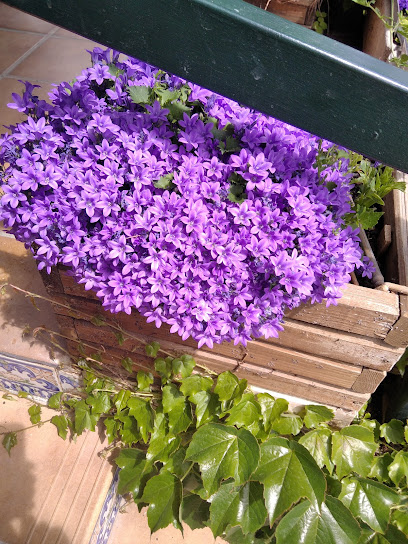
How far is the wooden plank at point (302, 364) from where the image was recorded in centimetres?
123

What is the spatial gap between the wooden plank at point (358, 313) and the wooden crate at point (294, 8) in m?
1.68

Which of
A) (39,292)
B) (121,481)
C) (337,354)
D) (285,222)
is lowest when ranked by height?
(121,481)

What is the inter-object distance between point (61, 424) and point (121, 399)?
0.26 m

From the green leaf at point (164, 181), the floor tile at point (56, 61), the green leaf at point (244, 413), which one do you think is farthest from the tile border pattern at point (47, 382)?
the floor tile at point (56, 61)

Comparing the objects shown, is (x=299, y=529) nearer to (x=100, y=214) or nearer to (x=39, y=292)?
(x=100, y=214)

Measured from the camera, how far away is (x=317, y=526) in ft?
3.50

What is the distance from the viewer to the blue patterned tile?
4.91ft

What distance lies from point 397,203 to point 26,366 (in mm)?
1339

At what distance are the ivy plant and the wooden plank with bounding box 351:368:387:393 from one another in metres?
0.11

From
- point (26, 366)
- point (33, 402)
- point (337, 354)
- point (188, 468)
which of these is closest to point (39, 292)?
point (26, 366)

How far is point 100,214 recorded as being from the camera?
37.8 inches

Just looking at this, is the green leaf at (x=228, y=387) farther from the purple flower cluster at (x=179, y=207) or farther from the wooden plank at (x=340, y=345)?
the purple flower cluster at (x=179, y=207)

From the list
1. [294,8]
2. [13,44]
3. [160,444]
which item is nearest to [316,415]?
[160,444]

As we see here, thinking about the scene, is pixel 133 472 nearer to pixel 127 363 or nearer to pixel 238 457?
pixel 127 363
